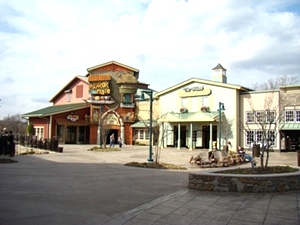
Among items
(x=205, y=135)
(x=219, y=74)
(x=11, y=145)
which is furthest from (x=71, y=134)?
(x=11, y=145)

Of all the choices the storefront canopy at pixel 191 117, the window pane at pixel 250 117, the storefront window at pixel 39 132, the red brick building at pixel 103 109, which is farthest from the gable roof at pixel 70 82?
the window pane at pixel 250 117

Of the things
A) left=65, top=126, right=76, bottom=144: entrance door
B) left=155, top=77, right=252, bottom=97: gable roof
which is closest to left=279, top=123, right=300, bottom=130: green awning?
left=155, top=77, right=252, bottom=97: gable roof

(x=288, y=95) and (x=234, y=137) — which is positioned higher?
(x=288, y=95)

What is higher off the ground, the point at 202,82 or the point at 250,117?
the point at 202,82

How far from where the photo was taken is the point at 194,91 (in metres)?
38.4

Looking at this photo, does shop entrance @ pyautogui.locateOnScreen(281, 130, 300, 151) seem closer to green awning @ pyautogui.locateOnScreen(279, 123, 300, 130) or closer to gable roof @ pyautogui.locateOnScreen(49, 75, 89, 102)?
green awning @ pyautogui.locateOnScreen(279, 123, 300, 130)

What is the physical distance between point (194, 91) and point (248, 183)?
29055 millimetres

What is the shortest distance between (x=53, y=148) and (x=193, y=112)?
1709 centimetres

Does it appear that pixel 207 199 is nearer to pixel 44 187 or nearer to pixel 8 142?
pixel 44 187

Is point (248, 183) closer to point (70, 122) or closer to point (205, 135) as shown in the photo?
point (205, 135)

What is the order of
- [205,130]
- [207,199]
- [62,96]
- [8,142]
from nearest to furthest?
[207,199] → [8,142] → [205,130] → [62,96]

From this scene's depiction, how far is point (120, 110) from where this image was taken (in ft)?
150

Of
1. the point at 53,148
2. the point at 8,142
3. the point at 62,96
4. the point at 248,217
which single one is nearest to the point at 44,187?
the point at 248,217

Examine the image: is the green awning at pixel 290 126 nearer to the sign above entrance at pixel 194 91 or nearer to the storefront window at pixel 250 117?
the storefront window at pixel 250 117
